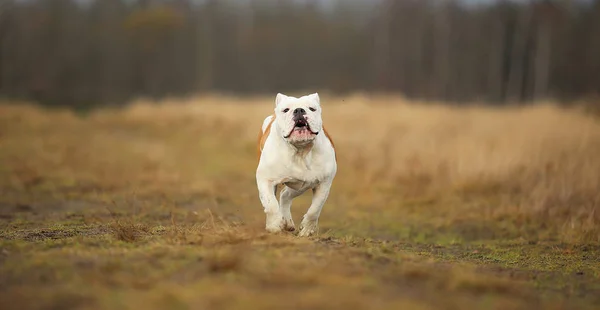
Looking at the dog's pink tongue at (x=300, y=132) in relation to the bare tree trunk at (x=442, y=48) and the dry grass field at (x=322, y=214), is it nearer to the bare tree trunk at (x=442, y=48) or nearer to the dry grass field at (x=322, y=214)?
the dry grass field at (x=322, y=214)

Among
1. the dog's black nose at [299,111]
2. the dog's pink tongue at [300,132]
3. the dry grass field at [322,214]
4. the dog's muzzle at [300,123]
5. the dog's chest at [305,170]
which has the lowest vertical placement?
the dry grass field at [322,214]

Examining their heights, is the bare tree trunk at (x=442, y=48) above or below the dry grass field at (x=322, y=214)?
above

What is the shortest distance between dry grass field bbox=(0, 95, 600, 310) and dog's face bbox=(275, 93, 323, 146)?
90 cm

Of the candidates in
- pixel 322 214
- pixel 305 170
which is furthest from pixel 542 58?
pixel 305 170

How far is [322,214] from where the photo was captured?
37.6 ft

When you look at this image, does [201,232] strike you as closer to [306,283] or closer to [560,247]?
[306,283]

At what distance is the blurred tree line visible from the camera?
44219mm

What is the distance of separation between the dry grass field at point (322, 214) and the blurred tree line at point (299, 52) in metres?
20.5

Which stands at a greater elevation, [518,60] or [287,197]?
[518,60]

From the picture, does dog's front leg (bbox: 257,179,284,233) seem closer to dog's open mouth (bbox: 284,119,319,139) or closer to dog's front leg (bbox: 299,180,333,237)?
dog's front leg (bbox: 299,180,333,237)

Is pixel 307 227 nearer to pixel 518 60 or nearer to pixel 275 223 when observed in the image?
pixel 275 223

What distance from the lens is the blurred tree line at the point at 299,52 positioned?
44.2 m

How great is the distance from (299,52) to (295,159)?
158 feet

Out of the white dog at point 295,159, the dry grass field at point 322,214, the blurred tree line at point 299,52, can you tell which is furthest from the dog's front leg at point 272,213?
the blurred tree line at point 299,52
